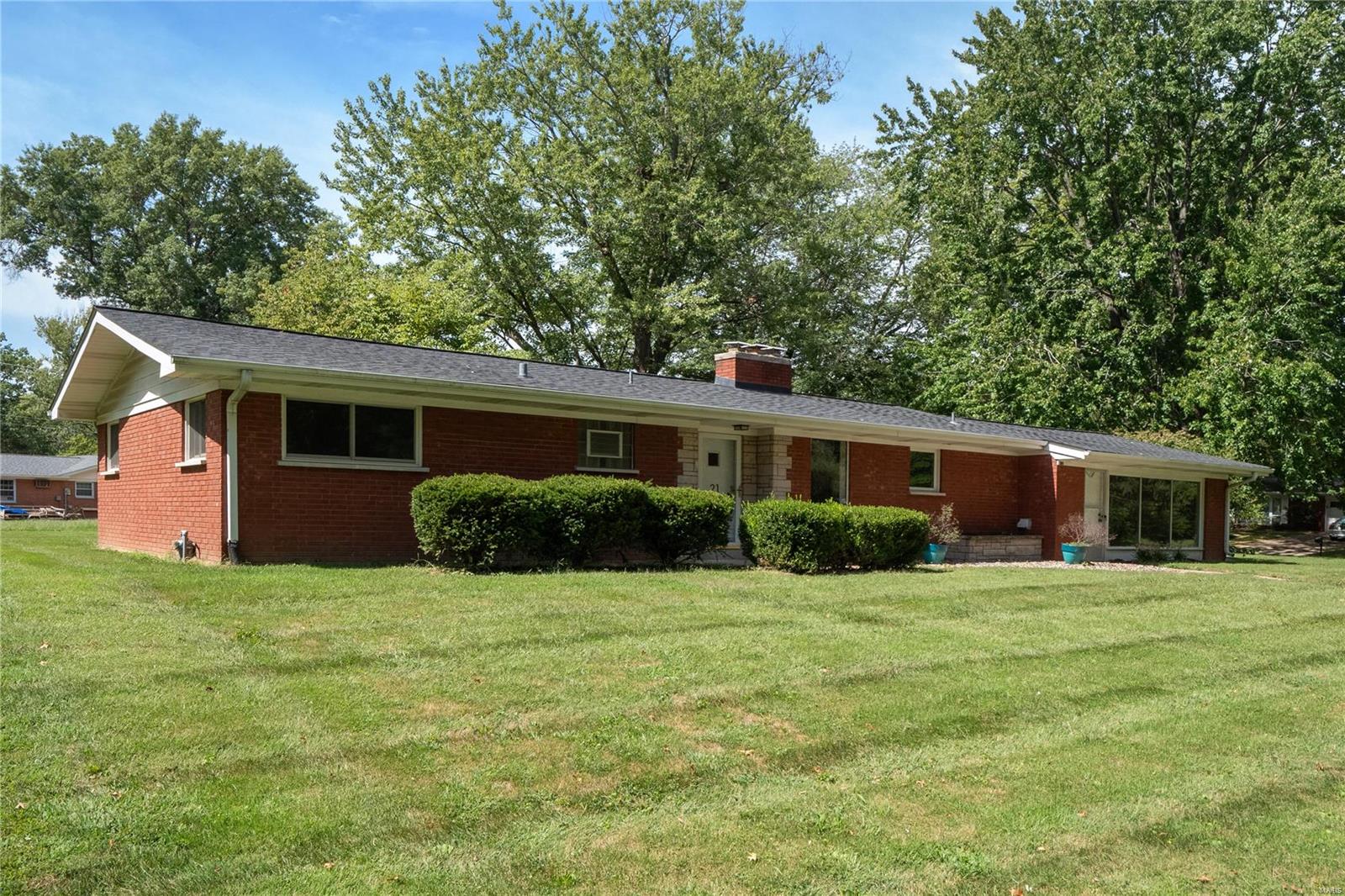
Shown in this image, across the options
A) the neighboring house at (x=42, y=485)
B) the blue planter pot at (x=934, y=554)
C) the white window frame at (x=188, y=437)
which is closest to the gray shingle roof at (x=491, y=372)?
the white window frame at (x=188, y=437)

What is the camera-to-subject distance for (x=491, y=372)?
15508 mm

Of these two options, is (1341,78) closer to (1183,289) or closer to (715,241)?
(1183,289)

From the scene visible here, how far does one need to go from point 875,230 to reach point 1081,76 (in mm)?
8057

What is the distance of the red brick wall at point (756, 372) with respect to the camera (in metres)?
21.3

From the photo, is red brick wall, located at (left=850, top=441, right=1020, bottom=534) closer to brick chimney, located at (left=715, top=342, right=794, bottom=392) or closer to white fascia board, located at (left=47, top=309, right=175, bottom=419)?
brick chimney, located at (left=715, top=342, right=794, bottom=392)

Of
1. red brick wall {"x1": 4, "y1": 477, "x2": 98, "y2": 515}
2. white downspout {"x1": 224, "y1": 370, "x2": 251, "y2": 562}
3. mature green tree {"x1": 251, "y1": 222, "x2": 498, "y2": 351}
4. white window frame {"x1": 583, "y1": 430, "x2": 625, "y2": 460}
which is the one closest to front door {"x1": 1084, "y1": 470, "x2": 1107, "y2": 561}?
white window frame {"x1": 583, "y1": 430, "x2": 625, "y2": 460}

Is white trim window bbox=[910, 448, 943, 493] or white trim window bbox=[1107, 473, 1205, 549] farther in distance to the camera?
white trim window bbox=[1107, 473, 1205, 549]

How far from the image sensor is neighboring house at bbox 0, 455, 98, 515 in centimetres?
5669

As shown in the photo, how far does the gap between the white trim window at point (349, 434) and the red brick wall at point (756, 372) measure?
9.07 m

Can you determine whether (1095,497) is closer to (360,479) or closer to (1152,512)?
(1152,512)

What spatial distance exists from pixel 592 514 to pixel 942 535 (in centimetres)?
909

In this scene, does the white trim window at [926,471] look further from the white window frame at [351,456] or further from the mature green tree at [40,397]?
the mature green tree at [40,397]

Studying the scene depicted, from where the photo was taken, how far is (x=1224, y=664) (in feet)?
29.9

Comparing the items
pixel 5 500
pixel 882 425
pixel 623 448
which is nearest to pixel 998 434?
pixel 882 425
